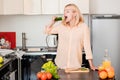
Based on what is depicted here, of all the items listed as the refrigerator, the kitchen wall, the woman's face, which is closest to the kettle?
the kitchen wall

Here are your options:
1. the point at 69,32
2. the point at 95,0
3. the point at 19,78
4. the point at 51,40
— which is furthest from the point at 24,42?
the point at 69,32

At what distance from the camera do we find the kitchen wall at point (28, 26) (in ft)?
15.7

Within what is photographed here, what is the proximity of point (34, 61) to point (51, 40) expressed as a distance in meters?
→ 0.50

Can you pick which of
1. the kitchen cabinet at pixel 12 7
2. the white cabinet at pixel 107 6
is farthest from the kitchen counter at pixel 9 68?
the white cabinet at pixel 107 6

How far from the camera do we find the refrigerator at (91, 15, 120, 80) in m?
4.16

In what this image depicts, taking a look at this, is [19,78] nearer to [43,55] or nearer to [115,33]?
[43,55]

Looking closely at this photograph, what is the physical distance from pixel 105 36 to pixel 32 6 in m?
1.21

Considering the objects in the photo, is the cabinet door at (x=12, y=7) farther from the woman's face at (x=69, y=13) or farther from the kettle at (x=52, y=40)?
the woman's face at (x=69, y=13)

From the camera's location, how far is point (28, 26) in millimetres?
4777

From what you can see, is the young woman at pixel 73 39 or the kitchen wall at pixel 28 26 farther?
the kitchen wall at pixel 28 26

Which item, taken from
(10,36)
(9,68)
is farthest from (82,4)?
(9,68)

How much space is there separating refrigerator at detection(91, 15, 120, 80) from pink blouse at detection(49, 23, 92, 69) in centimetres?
112

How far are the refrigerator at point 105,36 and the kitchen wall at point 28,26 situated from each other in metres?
0.93

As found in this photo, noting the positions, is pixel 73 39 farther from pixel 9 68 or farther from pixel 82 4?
pixel 82 4
